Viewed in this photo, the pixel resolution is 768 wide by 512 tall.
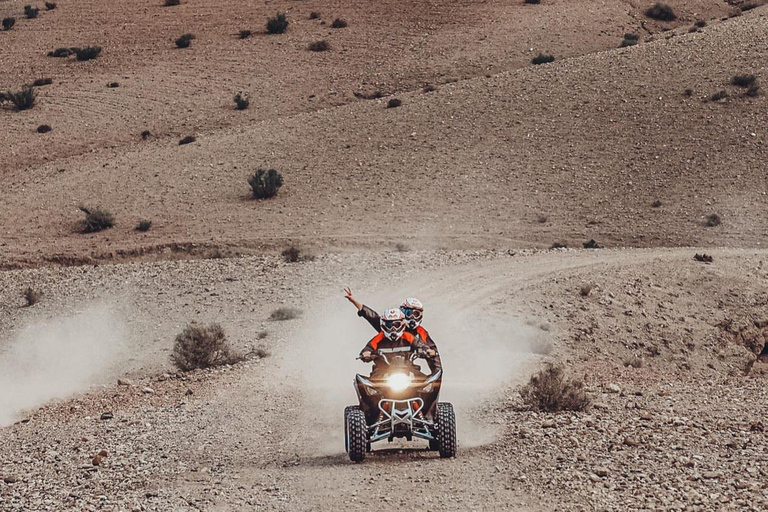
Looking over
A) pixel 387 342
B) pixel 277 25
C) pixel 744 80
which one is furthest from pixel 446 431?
pixel 277 25

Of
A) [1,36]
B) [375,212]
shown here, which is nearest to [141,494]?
[375,212]

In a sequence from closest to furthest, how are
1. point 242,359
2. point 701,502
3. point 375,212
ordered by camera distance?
point 701,502 < point 242,359 < point 375,212

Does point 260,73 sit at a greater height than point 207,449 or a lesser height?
lesser

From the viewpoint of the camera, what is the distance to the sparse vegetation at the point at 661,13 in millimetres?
58094

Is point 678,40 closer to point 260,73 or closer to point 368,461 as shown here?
point 260,73

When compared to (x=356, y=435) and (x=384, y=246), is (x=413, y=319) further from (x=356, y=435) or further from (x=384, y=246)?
(x=384, y=246)

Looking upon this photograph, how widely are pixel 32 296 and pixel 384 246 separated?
396 inches

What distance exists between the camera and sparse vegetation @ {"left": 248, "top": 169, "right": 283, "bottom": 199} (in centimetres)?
3841

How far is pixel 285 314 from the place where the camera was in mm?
24125

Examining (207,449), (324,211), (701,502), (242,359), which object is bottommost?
(324,211)

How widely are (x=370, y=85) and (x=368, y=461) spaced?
38.3 meters

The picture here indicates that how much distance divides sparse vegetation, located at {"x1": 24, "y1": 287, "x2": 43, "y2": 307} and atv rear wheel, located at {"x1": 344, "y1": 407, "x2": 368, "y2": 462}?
16.5 meters

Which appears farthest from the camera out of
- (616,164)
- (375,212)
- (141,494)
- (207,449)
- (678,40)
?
(678,40)

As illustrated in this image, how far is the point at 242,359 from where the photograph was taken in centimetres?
2125
